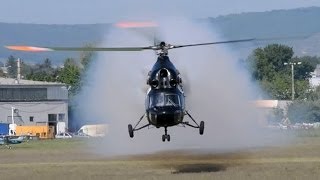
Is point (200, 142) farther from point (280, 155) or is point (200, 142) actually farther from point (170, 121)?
point (170, 121)

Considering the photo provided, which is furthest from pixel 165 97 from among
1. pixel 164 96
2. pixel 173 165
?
pixel 173 165

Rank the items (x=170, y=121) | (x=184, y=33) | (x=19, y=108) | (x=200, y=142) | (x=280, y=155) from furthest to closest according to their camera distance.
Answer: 1. (x=19, y=108)
2. (x=184, y=33)
3. (x=200, y=142)
4. (x=280, y=155)
5. (x=170, y=121)

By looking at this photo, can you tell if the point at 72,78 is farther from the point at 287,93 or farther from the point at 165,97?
the point at 165,97

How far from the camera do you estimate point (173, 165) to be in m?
47.5

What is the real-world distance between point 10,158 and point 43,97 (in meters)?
79.1

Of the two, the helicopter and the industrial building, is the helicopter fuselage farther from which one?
the industrial building

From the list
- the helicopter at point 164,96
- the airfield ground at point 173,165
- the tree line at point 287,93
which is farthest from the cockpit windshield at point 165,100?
the tree line at point 287,93

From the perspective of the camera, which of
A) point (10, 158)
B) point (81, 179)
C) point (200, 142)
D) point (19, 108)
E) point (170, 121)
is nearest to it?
point (81, 179)

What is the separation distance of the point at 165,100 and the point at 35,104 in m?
97.1

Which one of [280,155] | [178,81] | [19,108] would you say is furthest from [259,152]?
[19,108]

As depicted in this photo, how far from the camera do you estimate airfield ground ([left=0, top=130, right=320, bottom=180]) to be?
39875 mm

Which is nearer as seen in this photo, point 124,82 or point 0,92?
point 124,82

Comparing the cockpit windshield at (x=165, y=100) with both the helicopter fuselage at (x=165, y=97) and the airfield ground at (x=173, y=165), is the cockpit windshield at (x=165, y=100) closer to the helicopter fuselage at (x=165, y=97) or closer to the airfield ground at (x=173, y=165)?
the helicopter fuselage at (x=165, y=97)

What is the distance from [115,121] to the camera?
2613 inches
